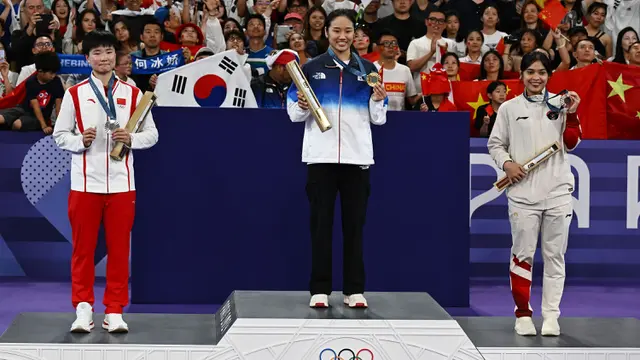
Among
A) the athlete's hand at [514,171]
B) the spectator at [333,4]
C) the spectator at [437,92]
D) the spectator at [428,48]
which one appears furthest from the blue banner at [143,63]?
the athlete's hand at [514,171]

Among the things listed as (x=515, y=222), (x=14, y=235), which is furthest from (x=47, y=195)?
(x=515, y=222)

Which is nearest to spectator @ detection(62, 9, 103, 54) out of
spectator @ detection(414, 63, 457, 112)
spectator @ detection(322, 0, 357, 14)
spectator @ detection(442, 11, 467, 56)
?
spectator @ detection(322, 0, 357, 14)

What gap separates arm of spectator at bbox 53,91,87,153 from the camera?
6094mm

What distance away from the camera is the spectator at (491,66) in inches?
432

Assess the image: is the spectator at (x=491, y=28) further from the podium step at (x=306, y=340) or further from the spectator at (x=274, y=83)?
the podium step at (x=306, y=340)

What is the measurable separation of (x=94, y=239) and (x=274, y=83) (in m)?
3.81

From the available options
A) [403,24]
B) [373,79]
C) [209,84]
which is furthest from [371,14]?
[373,79]

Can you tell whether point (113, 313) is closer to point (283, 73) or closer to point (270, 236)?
point (270, 236)

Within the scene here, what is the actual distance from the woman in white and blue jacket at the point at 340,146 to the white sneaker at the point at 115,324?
4.18 ft

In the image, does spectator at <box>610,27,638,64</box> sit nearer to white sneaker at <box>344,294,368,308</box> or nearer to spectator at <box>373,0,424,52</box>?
spectator at <box>373,0,424,52</box>

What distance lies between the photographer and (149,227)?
26.9 feet

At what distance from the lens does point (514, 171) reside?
652 centimetres

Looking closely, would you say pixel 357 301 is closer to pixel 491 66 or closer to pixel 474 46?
pixel 491 66

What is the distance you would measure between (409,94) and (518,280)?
4373mm
